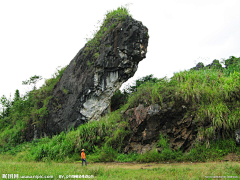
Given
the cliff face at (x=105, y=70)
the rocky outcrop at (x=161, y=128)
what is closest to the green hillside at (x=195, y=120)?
the rocky outcrop at (x=161, y=128)

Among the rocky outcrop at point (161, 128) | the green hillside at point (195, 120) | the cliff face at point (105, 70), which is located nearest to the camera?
the green hillside at point (195, 120)

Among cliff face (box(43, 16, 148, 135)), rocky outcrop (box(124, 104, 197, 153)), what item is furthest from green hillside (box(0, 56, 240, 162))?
cliff face (box(43, 16, 148, 135))

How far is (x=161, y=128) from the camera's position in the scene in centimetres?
1137

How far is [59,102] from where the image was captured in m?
19.3

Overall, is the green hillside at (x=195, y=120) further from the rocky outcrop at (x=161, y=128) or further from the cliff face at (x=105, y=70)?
the cliff face at (x=105, y=70)

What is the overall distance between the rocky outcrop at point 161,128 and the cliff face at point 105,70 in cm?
518

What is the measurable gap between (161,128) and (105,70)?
7599 millimetres

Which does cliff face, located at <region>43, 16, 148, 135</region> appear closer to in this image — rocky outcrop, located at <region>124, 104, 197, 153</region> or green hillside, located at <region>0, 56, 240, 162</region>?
green hillside, located at <region>0, 56, 240, 162</region>

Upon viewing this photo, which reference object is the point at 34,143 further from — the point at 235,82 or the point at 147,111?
the point at 235,82

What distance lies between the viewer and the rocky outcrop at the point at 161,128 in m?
10.4

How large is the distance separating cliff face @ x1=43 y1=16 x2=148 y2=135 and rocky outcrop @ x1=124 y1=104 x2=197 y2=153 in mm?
5182

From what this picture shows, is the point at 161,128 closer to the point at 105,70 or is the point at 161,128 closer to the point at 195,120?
the point at 195,120

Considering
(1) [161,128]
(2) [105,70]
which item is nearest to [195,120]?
(1) [161,128]

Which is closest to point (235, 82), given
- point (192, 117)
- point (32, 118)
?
point (192, 117)
